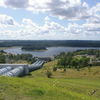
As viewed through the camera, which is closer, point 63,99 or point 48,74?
point 63,99

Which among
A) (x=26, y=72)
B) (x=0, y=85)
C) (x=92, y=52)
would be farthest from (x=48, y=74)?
(x=92, y=52)

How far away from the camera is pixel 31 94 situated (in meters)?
10.0

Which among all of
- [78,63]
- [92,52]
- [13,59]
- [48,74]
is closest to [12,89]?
[48,74]

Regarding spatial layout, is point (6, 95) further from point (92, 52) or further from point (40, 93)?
point (92, 52)

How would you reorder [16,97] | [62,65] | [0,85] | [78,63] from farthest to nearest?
[62,65], [78,63], [0,85], [16,97]

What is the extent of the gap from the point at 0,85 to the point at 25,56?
131 metres

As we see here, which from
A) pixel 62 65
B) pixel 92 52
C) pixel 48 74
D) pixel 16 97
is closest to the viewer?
pixel 16 97

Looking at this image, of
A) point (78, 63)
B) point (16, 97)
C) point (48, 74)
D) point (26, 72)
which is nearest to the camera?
point (16, 97)

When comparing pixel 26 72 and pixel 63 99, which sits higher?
pixel 63 99

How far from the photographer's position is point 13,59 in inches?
5276

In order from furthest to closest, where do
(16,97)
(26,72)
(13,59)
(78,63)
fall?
(13,59), (78,63), (26,72), (16,97)

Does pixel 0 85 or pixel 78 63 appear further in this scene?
pixel 78 63

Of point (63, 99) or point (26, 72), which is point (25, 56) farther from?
point (63, 99)

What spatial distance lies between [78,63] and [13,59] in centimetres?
5240
